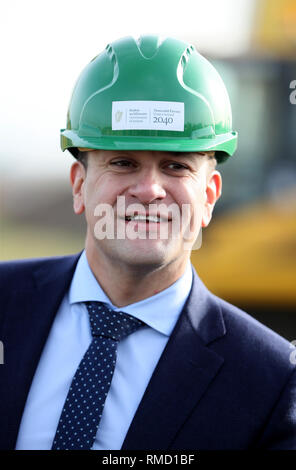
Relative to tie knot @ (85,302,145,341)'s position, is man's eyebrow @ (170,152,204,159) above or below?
above

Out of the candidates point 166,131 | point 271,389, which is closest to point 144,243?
point 166,131

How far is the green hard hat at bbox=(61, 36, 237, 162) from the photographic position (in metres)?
2.55

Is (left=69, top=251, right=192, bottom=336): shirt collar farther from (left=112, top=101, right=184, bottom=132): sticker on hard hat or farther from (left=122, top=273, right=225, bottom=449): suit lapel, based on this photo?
(left=112, top=101, right=184, bottom=132): sticker on hard hat

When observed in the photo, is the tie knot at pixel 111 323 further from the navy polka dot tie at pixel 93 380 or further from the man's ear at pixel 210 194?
the man's ear at pixel 210 194

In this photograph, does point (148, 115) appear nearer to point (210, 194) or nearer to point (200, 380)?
point (210, 194)

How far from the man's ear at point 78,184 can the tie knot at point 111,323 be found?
→ 0.42 meters

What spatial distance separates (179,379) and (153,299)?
34 centimetres

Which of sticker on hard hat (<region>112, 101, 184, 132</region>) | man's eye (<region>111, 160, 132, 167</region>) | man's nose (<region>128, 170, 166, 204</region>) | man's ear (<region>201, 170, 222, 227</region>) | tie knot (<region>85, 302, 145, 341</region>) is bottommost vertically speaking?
tie knot (<region>85, 302, 145, 341</region>)

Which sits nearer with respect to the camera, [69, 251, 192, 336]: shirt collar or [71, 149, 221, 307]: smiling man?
[71, 149, 221, 307]: smiling man

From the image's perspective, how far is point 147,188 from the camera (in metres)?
2.54

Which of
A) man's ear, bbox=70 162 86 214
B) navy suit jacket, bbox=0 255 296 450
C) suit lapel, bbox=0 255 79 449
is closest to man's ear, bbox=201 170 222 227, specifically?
navy suit jacket, bbox=0 255 296 450

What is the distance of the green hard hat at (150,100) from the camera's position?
100 inches

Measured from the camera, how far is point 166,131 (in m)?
2.57
